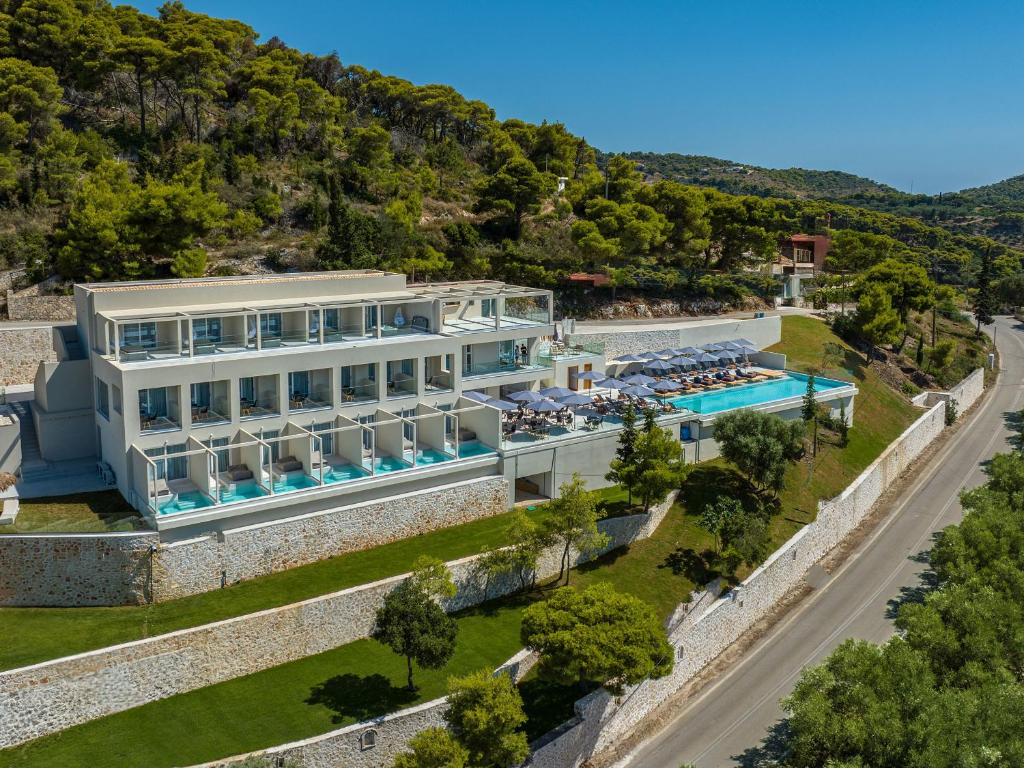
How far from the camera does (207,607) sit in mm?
26516

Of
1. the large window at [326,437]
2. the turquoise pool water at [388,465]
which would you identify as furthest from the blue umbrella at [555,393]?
the large window at [326,437]

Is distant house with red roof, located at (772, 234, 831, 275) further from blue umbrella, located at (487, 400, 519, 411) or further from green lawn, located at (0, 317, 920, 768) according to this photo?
blue umbrella, located at (487, 400, 519, 411)

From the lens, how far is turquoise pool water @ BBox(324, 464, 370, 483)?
3133 cm

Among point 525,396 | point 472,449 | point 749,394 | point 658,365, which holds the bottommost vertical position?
point 472,449

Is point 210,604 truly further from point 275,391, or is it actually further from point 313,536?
point 275,391

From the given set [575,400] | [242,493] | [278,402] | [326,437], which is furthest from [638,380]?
[242,493]

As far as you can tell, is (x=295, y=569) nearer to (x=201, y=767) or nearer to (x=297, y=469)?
(x=297, y=469)

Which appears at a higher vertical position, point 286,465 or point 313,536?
point 286,465

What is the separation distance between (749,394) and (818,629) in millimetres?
14715

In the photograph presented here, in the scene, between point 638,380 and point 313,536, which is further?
point 638,380

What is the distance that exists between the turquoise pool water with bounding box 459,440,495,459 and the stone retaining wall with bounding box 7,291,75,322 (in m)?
22.2

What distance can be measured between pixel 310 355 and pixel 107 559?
10.0 metres

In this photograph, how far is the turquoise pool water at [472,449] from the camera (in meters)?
34.6

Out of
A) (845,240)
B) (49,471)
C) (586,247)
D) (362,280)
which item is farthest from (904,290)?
(49,471)
